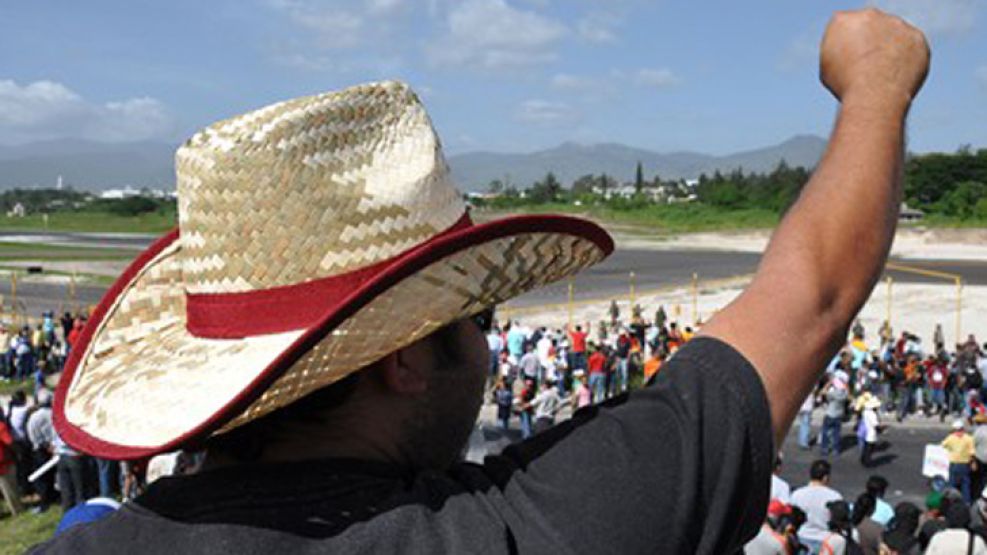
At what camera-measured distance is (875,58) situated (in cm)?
135

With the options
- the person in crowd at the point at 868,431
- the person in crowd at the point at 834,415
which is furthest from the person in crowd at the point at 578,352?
the person in crowd at the point at 868,431

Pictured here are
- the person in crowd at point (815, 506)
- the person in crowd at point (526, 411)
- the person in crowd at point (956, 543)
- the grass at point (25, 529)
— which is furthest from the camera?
the person in crowd at point (526, 411)

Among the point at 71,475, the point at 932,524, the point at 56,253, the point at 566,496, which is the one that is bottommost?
the point at 56,253

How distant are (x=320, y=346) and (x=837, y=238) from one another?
678 mm

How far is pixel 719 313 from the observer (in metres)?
1.30

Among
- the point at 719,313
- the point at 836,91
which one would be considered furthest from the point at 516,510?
the point at 836,91

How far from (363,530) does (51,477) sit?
1269 cm

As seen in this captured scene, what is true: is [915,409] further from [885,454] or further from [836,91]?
[836,91]

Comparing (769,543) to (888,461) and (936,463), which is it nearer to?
(936,463)

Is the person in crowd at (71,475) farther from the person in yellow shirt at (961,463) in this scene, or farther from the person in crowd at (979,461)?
the person in crowd at (979,461)

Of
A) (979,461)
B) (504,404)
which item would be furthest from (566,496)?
(504,404)

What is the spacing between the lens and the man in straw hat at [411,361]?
1.17 metres

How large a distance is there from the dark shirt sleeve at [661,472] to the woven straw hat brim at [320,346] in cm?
24

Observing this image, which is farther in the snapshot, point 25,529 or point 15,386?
point 15,386
